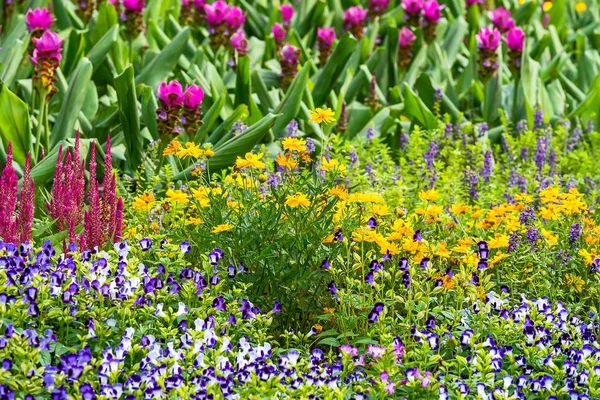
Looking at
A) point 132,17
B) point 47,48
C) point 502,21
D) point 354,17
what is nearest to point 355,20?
point 354,17

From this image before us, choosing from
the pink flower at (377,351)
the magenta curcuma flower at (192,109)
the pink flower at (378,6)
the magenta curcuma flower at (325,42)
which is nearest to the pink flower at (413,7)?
the magenta curcuma flower at (325,42)

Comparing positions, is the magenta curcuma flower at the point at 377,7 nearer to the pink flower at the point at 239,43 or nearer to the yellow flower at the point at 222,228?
the pink flower at the point at 239,43

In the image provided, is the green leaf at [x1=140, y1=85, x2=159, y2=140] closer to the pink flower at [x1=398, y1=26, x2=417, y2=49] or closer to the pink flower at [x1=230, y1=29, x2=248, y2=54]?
the pink flower at [x1=230, y1=29, x2=248, y2=54]

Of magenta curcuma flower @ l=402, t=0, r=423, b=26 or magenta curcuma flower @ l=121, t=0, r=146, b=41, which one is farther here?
magenta curcuma flower @ l=402, t=0, r=423, b=26

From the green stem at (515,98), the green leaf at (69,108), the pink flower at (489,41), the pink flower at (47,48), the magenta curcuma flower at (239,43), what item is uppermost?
the pink flower at (47,48)

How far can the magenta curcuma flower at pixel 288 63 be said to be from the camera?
231 inches

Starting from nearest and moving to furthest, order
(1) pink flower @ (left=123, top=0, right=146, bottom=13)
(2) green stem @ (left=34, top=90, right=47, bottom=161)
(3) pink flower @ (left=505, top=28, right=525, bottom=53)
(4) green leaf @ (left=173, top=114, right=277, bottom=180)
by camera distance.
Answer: (4) green leaf @ (left=173, top=114, right=277, bottom=180) → (2) green stem @ (left=34, top=90, right=47, bottom=161) → (1) pink flower @ (left=123, top=0, right=146, bottom=13) → (3) pink flower @ (left=505, top=28, right=525, bottom=53)

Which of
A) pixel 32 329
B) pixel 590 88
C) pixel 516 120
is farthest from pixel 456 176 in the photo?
pixel 32 329

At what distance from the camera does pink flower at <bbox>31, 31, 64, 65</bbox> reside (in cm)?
462

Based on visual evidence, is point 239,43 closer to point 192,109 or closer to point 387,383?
point 192,109

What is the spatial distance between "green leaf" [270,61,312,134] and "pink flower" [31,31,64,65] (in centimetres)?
117

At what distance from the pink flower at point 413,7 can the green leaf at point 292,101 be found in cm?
167

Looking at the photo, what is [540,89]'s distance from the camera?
638cm

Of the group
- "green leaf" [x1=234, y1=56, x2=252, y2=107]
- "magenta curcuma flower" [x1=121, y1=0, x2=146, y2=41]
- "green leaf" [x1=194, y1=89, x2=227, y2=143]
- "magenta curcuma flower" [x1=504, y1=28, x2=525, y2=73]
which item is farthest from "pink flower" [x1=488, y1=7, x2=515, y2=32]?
"green leaf" [x1=194, y1=89, x2=227, y2=143]
